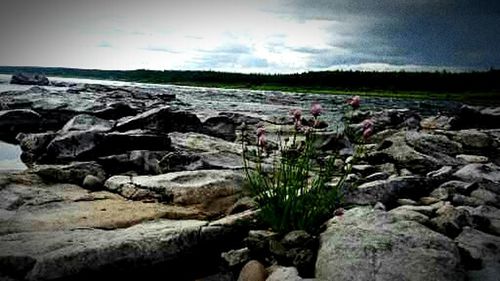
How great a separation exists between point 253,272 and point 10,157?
1024 cm

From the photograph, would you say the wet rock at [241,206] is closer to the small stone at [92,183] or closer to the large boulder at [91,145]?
the small stone at [92,183]

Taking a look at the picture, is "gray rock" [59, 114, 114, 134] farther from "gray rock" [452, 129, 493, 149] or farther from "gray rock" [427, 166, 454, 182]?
"gray rock" [452, 129, 493, 149]

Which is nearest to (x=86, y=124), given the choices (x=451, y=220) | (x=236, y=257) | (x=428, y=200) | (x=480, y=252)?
(x=236, y=257)

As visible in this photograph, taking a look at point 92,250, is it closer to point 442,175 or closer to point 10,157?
point 442,175

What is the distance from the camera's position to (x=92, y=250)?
16.9 ft

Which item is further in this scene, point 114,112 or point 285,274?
point 114,112

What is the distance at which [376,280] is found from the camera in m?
4.50

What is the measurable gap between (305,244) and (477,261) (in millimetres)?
1968

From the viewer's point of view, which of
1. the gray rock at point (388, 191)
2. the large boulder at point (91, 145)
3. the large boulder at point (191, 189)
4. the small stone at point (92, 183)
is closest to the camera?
the large boulder at point (191, 189)

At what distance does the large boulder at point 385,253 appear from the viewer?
Result: 4.64m

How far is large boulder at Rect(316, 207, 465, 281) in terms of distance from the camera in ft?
15.2

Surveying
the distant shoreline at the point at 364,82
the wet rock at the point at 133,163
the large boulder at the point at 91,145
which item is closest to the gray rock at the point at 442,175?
the wet rock at the point at 133,163

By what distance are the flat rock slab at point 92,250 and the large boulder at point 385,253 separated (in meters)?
1.79

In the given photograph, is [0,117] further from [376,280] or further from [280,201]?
[376,280]
